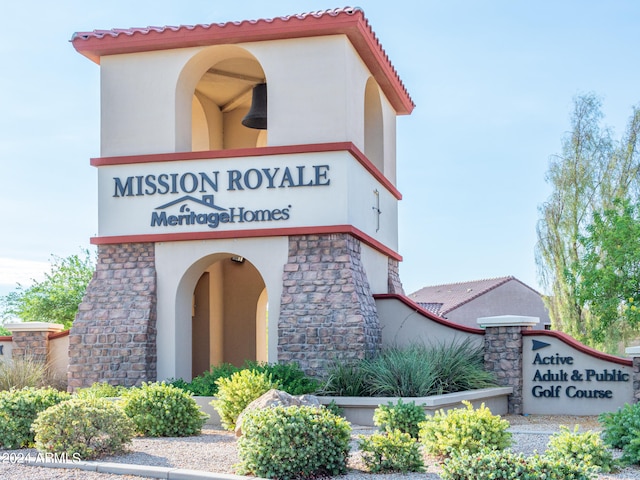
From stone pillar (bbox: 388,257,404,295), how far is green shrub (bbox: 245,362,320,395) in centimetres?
593

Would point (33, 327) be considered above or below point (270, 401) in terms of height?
above

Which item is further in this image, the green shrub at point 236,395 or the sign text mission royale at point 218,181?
the sign text mission royale at point 218,181

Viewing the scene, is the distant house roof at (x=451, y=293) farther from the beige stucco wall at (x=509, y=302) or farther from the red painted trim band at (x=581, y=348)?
the red painted trim band at (x=581, y=348)

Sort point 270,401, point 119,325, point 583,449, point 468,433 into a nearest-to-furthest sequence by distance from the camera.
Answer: point 583,449
point 468,433
point 270,401
point 119,325

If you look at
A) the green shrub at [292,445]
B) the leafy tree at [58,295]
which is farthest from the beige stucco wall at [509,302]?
the green shrub at [292,445]

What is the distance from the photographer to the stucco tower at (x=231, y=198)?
17.3 metres

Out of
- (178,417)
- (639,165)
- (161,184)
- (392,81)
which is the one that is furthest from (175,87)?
(639,165)

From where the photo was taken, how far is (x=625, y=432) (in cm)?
1113

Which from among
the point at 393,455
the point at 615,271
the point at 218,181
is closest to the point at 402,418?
the point at 393,455

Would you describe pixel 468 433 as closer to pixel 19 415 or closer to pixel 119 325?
pixel 19 415

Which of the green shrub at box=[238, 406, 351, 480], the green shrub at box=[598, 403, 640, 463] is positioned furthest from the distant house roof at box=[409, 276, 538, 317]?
the green shrub at box=[238, 406, 351, 480]

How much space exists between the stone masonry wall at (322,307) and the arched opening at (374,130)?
454cm

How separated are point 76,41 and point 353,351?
8988 millimetres

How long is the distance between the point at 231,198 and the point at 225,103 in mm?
5346
